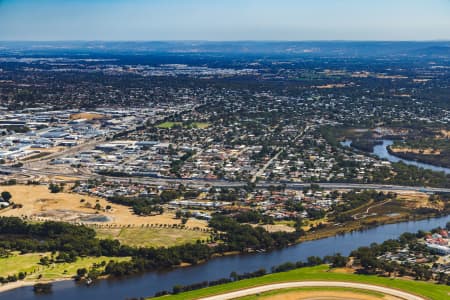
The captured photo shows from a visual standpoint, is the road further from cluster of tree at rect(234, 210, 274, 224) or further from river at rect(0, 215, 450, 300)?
river at rect(0, 215, 450, 300)

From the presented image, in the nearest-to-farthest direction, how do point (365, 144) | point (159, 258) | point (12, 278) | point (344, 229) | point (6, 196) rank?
point (12, 278), point (159, 258), point (344, 229), point (6, 196), point (365, 144)

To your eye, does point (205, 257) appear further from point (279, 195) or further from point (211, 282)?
point (279, 195)

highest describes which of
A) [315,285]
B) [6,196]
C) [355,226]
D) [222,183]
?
[6,196]

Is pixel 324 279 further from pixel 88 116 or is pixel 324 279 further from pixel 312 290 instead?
pixel 88 116

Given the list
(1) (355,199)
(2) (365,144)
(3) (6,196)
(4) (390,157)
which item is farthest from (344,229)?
(2) (365,144)

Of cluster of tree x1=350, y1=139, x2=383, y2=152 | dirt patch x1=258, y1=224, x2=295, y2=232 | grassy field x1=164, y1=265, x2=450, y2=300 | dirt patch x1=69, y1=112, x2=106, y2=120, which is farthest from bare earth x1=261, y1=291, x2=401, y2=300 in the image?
dirt patch x1=69, y1=112, x2=106, y2=120

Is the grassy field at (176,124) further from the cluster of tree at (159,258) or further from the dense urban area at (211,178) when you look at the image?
the cluster of tree at (159,258)
